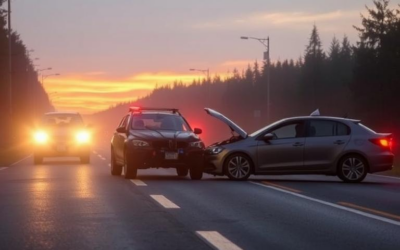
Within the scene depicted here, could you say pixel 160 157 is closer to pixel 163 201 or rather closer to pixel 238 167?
pixel 238 167

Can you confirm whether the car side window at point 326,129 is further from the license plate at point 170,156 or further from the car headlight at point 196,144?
the license plate at point 170,156

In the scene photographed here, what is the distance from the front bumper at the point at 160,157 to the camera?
21.0m

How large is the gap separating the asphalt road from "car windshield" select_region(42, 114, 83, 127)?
40.0ft

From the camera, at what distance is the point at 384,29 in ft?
312

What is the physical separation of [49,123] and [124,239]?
22914 mm

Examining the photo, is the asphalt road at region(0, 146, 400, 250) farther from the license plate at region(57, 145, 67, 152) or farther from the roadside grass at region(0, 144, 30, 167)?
the roadside grass at region(0, 144, 30, 167)

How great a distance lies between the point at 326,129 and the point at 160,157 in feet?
13.2

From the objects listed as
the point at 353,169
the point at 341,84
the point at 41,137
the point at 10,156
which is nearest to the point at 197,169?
the point at 353,169

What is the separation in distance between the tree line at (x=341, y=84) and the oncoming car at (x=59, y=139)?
11.8 meters

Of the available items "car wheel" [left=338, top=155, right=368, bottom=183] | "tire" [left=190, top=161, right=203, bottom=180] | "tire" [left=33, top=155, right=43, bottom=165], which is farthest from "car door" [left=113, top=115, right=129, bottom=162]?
"tire" [left=33, top=155, right=43, bottom=165]

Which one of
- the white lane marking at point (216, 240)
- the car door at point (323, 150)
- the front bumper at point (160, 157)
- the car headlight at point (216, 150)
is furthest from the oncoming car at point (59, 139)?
the white lane marking at point (216, 240)

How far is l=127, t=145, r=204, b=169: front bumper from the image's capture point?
2103 centimetres

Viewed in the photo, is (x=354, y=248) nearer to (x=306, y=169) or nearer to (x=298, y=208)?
(x=298, y=208)

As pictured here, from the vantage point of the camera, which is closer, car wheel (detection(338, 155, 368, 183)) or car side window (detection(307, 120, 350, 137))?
Answer: car wheel (detection(338, 155, 368, 183))
